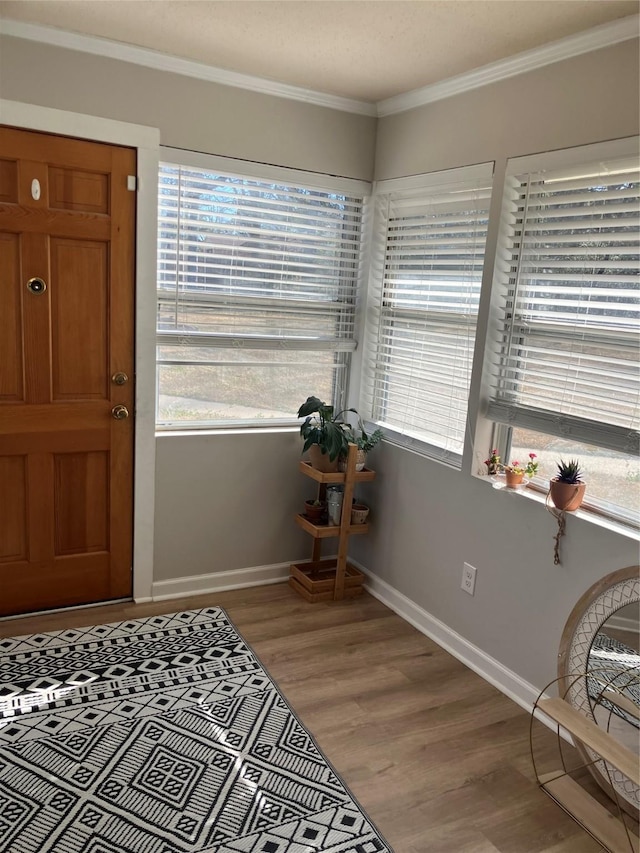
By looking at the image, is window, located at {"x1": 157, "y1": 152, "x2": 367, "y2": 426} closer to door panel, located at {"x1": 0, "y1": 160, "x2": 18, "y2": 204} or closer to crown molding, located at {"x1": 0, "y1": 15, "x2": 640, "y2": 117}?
crown molding, located at {"x1": 0, "y1": 15, "x2": 640, "y2": 117}

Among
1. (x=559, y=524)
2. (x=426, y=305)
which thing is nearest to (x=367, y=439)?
(x=426, y=305)

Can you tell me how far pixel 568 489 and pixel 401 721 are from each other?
1040 mm

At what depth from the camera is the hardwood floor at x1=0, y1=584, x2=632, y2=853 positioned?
1.98m

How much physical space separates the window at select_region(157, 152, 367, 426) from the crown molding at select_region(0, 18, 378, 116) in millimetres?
336

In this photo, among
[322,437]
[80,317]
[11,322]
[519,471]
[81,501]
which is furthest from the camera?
[322,437]

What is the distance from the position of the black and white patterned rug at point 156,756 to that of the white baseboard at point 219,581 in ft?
1.28

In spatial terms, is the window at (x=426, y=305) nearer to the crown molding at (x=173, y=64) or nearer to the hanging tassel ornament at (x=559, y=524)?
the crown molding at (x=173, y=64)

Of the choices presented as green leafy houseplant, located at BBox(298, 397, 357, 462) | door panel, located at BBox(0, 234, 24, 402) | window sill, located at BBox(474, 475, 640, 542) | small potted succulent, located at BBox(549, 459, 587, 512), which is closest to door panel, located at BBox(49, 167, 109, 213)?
door panel, located at BBox(0, 234, 24, 402)

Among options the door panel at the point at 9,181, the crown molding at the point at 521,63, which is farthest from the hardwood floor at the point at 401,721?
the crown molding at the point at 521,63

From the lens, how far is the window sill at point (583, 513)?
222 cm

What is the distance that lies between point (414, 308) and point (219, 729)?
202 cm

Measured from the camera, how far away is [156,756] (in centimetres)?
217

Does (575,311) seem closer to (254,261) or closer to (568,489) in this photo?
(568,489)

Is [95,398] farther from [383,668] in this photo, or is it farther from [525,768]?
[525,768]
